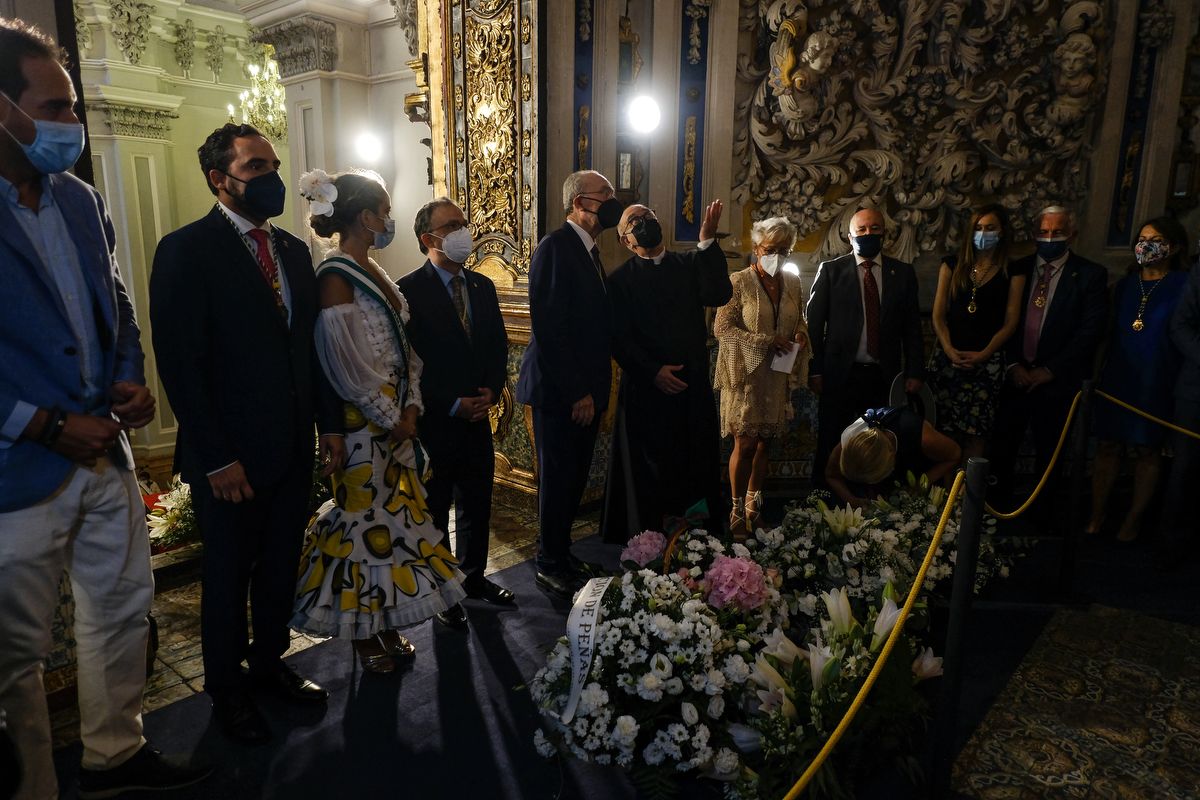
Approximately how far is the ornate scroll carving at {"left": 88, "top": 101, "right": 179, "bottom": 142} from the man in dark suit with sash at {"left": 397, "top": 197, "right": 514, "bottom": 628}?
23.3ft

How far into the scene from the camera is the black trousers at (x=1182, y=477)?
4.25 meters

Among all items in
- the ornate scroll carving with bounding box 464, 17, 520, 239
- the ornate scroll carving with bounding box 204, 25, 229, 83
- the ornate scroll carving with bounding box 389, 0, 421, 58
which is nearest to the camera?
the ornate scroll carving with bounding box 464, 17, 520, 239

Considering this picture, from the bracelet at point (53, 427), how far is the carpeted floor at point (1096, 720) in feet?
9.24

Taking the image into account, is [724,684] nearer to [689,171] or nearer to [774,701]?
[774,701]

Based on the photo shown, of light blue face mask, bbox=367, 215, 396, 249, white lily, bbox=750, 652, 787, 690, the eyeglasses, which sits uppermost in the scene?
the eyeglasses

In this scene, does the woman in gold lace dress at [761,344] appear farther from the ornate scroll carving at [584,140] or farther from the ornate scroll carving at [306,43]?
the ornate scroll carving at [306,43]

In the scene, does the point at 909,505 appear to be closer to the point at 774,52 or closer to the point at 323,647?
the point at 323,647

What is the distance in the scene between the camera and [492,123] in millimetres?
5078

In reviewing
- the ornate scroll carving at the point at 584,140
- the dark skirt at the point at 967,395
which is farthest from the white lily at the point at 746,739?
the ornate scroll carving at the point at 584,140

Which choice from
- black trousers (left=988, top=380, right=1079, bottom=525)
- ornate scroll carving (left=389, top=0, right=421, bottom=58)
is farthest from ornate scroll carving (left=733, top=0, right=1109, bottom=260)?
ornate scroll carving (left=389, top=0, right=421, bottom=58)

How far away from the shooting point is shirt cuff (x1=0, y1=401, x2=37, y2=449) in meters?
1.88

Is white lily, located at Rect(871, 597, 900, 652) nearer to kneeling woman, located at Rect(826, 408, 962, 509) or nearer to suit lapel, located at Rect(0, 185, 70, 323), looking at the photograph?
kneeling woman, located at Rect(826, 408, 962, 509)

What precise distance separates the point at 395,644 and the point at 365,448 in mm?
857

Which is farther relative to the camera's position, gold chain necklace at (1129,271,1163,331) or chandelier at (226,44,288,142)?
chandelier at (226,44,288,142)
